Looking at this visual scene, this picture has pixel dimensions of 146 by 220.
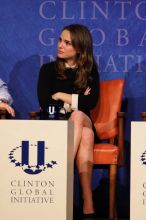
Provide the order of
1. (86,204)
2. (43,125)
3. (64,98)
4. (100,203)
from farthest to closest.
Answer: (100,203) < (64,98) < (86,204) < (43,125)

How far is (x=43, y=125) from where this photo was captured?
120 inches

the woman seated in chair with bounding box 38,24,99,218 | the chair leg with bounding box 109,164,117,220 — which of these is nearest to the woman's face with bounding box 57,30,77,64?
the woman seated in chair with bounding box 38,24,99,218

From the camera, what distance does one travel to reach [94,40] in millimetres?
4641

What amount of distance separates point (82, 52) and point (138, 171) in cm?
144

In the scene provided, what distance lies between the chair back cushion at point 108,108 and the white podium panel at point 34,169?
127cm

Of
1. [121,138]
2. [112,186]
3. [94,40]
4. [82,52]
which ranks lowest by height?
[112,186]

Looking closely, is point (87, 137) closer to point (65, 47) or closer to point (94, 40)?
point (65, 47)

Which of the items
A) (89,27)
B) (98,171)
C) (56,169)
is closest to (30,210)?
(56,169)

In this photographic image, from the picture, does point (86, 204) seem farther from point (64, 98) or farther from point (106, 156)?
point (64, 98)

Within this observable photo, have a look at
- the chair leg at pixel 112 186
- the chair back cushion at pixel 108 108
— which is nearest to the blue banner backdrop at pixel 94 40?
Result: the chair back cushion at pixel 108 108

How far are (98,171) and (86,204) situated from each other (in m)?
0.87

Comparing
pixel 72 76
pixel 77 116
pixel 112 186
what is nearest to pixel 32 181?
pixel 77 116

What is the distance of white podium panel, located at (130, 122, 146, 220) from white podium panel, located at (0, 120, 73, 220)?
1.31ft

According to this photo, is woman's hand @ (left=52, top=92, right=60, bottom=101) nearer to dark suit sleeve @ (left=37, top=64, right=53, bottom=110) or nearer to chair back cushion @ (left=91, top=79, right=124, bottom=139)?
dark suit sleeve @ (left=37, top=64, right=53, bottom=110)
